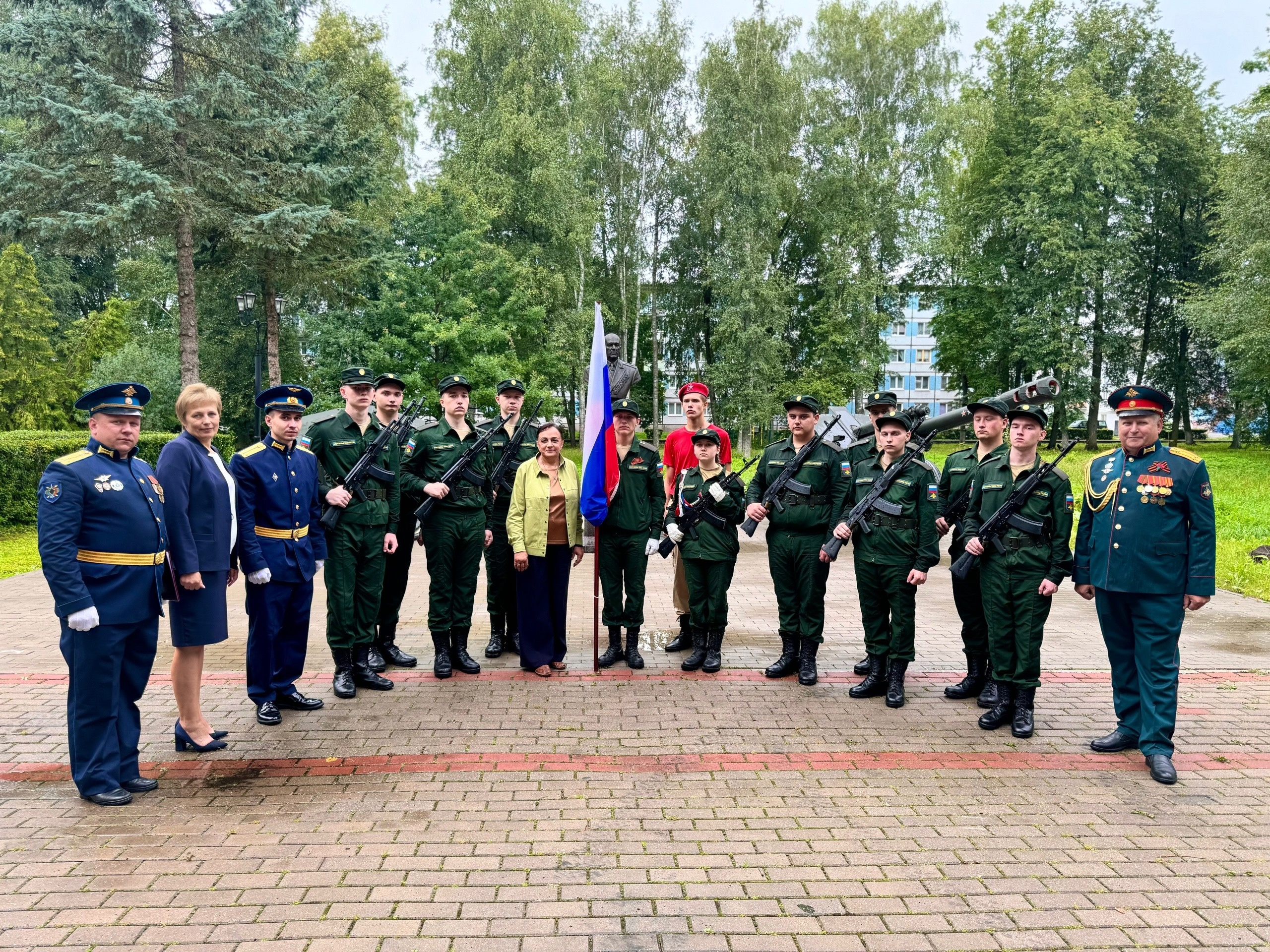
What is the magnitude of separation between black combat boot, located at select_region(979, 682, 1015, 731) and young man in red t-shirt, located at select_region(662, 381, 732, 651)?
255cm

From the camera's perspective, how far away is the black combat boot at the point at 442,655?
627 cm

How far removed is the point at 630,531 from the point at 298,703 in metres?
2.71

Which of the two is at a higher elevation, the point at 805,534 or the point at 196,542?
the point at 196,542

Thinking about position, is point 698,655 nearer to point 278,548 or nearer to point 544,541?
point 544,541

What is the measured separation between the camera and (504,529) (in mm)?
6797

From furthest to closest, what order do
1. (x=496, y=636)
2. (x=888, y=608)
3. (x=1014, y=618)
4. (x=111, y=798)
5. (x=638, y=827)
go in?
(x=496, y=636) < (x=888, y=608) < (x=1014, y=618) < (x=111, y=798) < (x=638, y=827)

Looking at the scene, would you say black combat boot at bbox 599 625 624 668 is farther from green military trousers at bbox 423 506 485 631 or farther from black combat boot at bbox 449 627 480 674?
green military trousers at bbox 423 506 485 631

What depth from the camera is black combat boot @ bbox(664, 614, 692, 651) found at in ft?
23.8

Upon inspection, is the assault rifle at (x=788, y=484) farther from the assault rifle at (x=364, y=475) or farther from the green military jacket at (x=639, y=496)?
the assault rifle at (x=364, y=475)

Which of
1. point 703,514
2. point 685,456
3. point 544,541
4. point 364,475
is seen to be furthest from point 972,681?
point 364,475

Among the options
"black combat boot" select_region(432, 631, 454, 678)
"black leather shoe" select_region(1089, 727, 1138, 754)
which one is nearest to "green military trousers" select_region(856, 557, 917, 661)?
"black leather shoe" select_region(1089, 727, 1138, 754)

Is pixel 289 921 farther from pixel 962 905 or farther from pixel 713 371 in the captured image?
pixel 713 371

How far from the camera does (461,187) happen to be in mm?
24781

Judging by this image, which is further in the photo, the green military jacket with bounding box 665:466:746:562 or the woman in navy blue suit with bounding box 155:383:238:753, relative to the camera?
the green military jacket with bounding box 665:466:746:562
